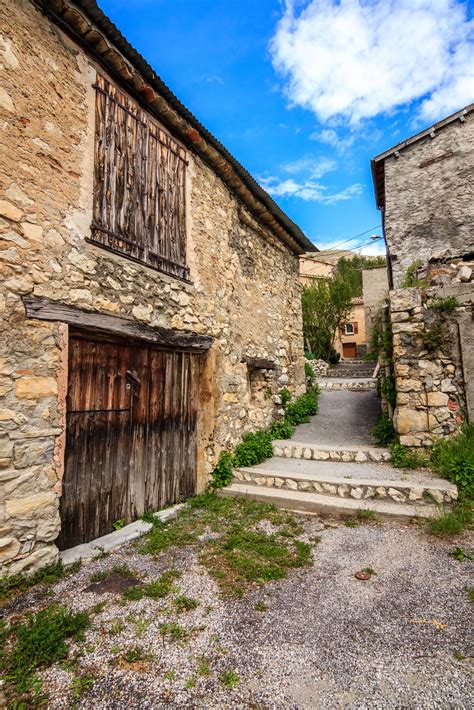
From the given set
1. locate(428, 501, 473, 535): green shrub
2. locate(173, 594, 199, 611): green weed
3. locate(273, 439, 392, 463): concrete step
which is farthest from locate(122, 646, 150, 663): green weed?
locate(273, 439, 392, 463): concrete step

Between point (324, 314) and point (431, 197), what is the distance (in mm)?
8059

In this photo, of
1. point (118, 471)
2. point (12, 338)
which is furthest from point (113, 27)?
point (118, 471)

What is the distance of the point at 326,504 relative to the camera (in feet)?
14.2

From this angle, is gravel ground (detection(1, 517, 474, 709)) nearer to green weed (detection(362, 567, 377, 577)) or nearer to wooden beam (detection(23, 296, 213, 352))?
green weed (detection(362, 567, 377, 577))

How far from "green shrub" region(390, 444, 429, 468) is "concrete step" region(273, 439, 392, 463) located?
6.7 inches

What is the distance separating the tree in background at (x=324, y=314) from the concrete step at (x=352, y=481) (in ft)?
43.8

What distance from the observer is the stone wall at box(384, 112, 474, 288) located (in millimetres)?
11133

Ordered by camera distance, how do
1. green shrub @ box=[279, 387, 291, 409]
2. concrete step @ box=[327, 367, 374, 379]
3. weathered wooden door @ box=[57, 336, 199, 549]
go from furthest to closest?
concrete step @ box=[327, 367, 374, 379] < green shrub @ box=[279, 387, 291, 409] < weathered wooden door @ box=[57, 336, 199, 549]

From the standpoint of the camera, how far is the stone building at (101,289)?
9.75ft

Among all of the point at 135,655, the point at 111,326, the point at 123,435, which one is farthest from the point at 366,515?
the point at 111,326

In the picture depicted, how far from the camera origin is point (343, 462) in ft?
18.9

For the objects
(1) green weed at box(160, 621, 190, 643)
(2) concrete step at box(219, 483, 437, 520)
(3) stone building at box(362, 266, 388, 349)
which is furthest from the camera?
(3) stone building at box(362, 266, 388, 349)

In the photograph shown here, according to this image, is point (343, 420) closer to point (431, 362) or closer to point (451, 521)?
point (431, 362)

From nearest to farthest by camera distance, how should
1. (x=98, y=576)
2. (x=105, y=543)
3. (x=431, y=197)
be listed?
(x=98, y=576) < (x=105, y=543) < (x=431, y=197)
